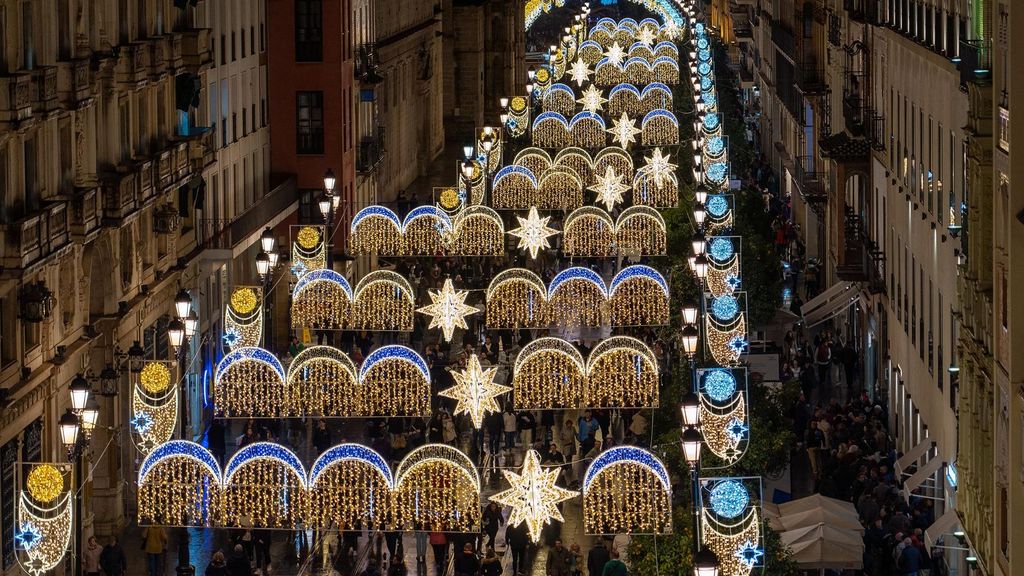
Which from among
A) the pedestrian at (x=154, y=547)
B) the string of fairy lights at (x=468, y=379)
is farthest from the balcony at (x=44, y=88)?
the pedestrian at (x=154, y=547)

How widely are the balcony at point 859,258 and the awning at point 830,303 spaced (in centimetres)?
108

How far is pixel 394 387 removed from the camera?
150 ft

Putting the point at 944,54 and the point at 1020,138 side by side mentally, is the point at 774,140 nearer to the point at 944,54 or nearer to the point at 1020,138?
the point at 944,54

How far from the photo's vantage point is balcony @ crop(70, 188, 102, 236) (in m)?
43.7

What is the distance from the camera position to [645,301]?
5197 cm

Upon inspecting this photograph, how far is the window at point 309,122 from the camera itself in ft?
243

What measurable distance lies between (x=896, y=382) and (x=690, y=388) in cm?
999

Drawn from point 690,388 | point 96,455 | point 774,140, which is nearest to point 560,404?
point 690,388

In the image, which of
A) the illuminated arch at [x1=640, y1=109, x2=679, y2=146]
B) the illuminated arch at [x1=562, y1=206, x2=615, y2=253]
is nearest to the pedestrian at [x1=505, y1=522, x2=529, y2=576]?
the illuminated arch at [x1=562, y1=206, x2=615, y2=253]

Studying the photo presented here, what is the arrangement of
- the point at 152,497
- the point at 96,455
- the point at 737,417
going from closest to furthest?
the point at 152,497 < the point at 737,417 < the point at 96,455

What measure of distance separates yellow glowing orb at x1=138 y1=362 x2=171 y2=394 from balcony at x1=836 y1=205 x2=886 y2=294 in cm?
2186

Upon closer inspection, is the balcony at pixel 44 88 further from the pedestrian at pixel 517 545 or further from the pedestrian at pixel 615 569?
the pedestrian at pixel 615 569

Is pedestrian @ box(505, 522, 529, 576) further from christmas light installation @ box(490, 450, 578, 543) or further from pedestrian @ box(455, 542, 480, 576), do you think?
christmas light installation @ box(490, 450, 578, 543)

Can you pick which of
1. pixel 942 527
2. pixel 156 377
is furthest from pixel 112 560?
pixel 942 527
